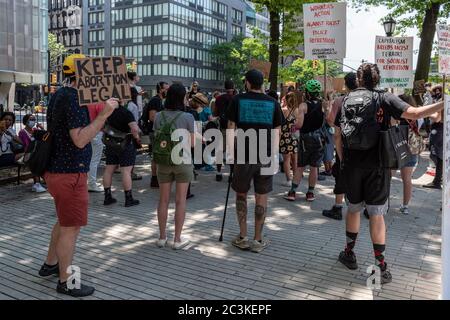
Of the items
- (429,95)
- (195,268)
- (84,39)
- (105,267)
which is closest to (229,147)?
(195,268)

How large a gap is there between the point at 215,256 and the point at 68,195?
6.33 feet

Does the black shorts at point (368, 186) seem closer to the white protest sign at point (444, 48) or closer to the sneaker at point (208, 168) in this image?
the white protest sign at point (444, 48)

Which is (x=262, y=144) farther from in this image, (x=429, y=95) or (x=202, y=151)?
(x=429, y=95)

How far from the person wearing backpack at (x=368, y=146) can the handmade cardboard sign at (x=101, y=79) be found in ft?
6.77

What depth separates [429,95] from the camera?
37.1 ft

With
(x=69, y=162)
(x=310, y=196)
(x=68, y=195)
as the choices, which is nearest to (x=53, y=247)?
(x=68, y=195)

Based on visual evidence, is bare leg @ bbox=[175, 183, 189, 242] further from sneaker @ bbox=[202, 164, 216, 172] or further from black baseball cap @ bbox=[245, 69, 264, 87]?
sneaker @ bbox=[202, 164, 216, 172]

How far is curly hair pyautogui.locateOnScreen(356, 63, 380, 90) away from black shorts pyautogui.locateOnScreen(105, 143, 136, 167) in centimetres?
399

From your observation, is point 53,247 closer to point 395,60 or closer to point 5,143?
point 5,143

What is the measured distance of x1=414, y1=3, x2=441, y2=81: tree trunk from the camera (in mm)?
17533

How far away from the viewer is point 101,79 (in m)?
4.04

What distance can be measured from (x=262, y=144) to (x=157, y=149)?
119 cm

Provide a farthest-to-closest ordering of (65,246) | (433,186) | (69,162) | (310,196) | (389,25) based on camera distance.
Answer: (389,25) < (433,186) < (310,196) < (65,246) < (69,162)

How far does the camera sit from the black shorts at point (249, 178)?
5.35 metres
